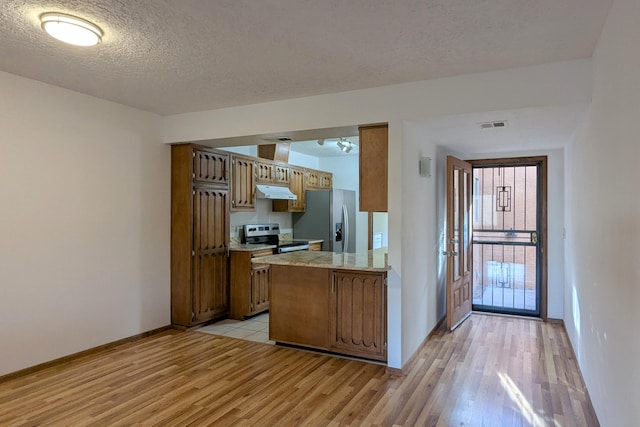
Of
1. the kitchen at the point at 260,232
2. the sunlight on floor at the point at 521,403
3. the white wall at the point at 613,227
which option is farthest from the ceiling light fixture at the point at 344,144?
the sunlight on floor at the point at 521,403

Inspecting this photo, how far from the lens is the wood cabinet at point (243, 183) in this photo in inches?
209

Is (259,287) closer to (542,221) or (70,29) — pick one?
(70,29)

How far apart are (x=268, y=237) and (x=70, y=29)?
429cm

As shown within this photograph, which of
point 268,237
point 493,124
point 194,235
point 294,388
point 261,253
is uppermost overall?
point 493,124

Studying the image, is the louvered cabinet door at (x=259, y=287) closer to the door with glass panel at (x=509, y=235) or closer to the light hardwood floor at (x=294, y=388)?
the light hardwood floor at (x=294, y=388)

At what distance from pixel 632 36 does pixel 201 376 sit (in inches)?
140

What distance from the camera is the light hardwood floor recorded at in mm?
2654

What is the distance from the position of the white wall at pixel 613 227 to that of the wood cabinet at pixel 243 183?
390 cm

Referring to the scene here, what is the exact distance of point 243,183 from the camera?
5.48 m

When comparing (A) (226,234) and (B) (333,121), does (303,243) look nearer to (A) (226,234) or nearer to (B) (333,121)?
(A) (226,234)

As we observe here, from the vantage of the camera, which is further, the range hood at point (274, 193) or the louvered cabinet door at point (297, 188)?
the louvered cabinet door at point (297, 188)

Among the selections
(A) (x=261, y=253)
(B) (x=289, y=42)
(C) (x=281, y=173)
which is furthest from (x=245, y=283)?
(B) (x=289, y=42)

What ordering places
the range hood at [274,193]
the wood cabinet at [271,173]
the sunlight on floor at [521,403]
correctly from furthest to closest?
Answer: the wood cabinet at [271,173], the range hood at [274,193], the sunlight on floor at [521,403]

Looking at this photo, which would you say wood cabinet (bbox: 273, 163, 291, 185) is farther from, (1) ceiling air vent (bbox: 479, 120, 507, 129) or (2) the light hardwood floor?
(1) ceiling air vent (bbox: 479, 120, 507, 129)
